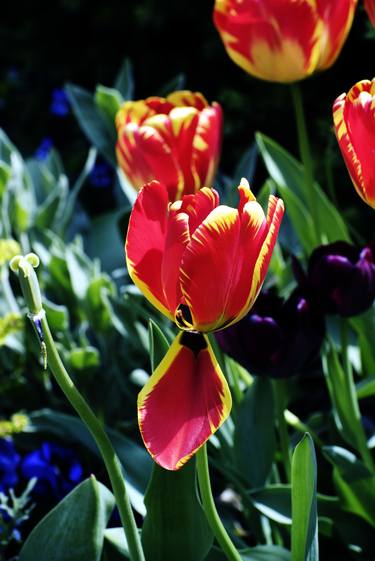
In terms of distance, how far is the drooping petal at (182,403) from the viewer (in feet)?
2.50

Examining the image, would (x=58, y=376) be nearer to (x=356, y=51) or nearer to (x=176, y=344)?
(x=176, y=344)

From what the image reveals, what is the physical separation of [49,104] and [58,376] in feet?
7.42

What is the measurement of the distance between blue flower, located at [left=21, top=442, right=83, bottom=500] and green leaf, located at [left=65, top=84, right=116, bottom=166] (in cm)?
67

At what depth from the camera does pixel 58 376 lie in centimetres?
77

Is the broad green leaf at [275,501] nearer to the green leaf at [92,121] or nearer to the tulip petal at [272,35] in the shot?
the tulip petal at [272,35]

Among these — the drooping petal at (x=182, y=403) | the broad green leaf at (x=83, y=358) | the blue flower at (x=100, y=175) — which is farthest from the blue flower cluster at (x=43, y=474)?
the blue flower at (x=100, y=175)

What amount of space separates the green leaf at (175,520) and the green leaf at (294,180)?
2.09 feet

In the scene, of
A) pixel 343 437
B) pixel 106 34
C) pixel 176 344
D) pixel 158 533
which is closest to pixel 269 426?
pixel 343 437

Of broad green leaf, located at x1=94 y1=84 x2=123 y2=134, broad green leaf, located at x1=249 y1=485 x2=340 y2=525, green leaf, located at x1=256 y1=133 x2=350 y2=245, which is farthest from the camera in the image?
broad green leaf, located at x1=94 y1=84 x2=123 y2=134

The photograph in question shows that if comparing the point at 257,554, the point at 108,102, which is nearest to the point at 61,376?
the point at 257,554

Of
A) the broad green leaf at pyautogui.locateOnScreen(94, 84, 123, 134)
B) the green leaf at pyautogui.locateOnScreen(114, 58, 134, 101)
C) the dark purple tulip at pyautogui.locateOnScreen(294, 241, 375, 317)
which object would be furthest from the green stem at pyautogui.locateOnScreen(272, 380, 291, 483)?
the green leaf at pyautogui.locateOnScreen(114, 58, 134, 101)

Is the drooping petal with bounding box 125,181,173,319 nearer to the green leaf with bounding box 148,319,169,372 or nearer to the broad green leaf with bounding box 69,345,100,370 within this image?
the green leaf with bounding box 148,319,169,372

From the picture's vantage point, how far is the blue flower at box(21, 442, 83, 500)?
1.39m

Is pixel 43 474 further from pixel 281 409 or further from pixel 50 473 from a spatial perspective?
pixel 281 409
